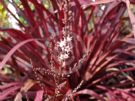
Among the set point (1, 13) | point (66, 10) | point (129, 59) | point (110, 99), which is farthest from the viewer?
point (1, 13)

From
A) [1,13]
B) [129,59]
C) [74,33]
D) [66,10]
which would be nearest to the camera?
[66,10]

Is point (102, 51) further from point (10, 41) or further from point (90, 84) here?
point (10, 41)

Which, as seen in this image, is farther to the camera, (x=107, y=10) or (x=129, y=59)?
(x=129, y=59)

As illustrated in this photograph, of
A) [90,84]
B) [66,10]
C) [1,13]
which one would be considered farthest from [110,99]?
[1,13]

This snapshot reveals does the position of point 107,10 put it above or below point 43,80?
above

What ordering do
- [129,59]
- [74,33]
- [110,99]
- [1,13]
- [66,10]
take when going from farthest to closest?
[1,13] < [129,59] < [74,33] < [110,99] < [66,10]

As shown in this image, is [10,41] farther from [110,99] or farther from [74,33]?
[110,99]

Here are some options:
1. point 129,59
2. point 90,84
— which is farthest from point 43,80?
point 129,59

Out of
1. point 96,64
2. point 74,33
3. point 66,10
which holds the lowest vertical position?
point 96,64

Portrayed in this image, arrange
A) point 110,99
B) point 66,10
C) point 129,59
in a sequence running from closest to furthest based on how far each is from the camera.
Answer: point 66,10 → point 110,99 → point 129,59
